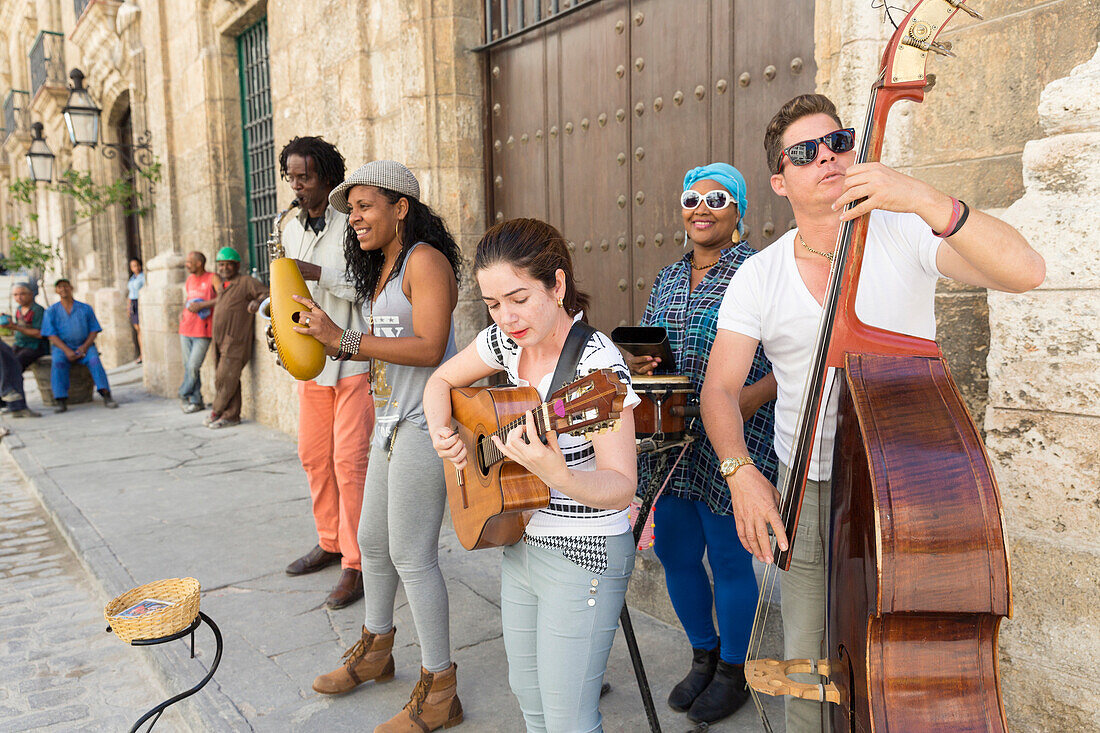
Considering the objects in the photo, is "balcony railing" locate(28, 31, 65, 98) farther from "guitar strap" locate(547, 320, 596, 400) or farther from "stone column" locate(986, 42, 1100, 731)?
"stone column" locate(986, 42, 1100, 731)

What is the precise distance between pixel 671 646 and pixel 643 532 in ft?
3.17

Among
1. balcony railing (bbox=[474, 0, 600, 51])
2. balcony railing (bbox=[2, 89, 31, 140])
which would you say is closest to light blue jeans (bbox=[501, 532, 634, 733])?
balcony railing (bbox=[474, 0, 600, 51])

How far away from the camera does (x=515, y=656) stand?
1.82 metres

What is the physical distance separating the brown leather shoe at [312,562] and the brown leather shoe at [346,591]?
394 mm

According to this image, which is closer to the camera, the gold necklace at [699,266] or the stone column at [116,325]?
the gold necklace at [699,266]

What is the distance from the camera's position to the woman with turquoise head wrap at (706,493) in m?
2.43

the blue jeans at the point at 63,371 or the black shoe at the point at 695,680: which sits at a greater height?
→ the blue jeans at the point at 63,371

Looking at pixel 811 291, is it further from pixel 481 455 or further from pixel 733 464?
pixel 481 455

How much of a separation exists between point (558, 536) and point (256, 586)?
8.64ft

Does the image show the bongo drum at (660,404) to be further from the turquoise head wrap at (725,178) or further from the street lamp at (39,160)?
the street lamp at (39,160)

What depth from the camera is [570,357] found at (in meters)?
1.73

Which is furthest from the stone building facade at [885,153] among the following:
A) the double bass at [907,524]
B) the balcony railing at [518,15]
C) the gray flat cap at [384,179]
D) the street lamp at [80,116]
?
the gray flat cap at [384,179]

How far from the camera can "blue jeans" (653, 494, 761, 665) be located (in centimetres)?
245

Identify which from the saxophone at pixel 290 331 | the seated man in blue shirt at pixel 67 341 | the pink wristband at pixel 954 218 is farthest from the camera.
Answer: the seated man in blue shirt at pixel 67 341
